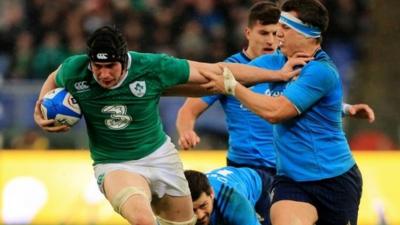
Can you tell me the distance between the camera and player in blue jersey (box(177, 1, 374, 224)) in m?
8.84

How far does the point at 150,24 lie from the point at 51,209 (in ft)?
12.8

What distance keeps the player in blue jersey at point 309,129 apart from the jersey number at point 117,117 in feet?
2.12

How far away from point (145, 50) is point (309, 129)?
26.3 feet

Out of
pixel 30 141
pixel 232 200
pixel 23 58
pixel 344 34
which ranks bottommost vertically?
pixel 30 141

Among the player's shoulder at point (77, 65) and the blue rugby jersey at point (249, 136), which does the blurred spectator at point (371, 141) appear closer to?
the blue rugby jersey at point (249, 136)

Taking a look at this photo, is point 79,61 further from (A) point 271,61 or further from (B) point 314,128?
(B) point 314,128

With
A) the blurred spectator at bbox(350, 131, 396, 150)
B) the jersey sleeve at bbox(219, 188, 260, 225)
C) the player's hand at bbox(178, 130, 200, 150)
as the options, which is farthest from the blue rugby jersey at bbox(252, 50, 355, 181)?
the blurred spectator at bbox(350, 131, 396, 150)

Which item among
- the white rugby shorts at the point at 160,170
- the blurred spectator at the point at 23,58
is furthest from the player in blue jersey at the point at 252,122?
the blurred spectator at the point at 23,58

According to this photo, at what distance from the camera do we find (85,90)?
769cm

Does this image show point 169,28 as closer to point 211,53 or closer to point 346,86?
point 211,53

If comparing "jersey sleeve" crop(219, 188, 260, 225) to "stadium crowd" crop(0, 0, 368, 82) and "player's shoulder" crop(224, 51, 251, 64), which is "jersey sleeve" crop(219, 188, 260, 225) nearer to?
"player's shoulder" crop(224, 51, 251, 64)

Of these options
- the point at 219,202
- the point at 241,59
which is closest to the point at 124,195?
the point at 219,202

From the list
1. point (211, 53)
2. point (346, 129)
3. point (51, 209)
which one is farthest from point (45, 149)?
point (346, 129)

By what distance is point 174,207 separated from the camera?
8117mm
